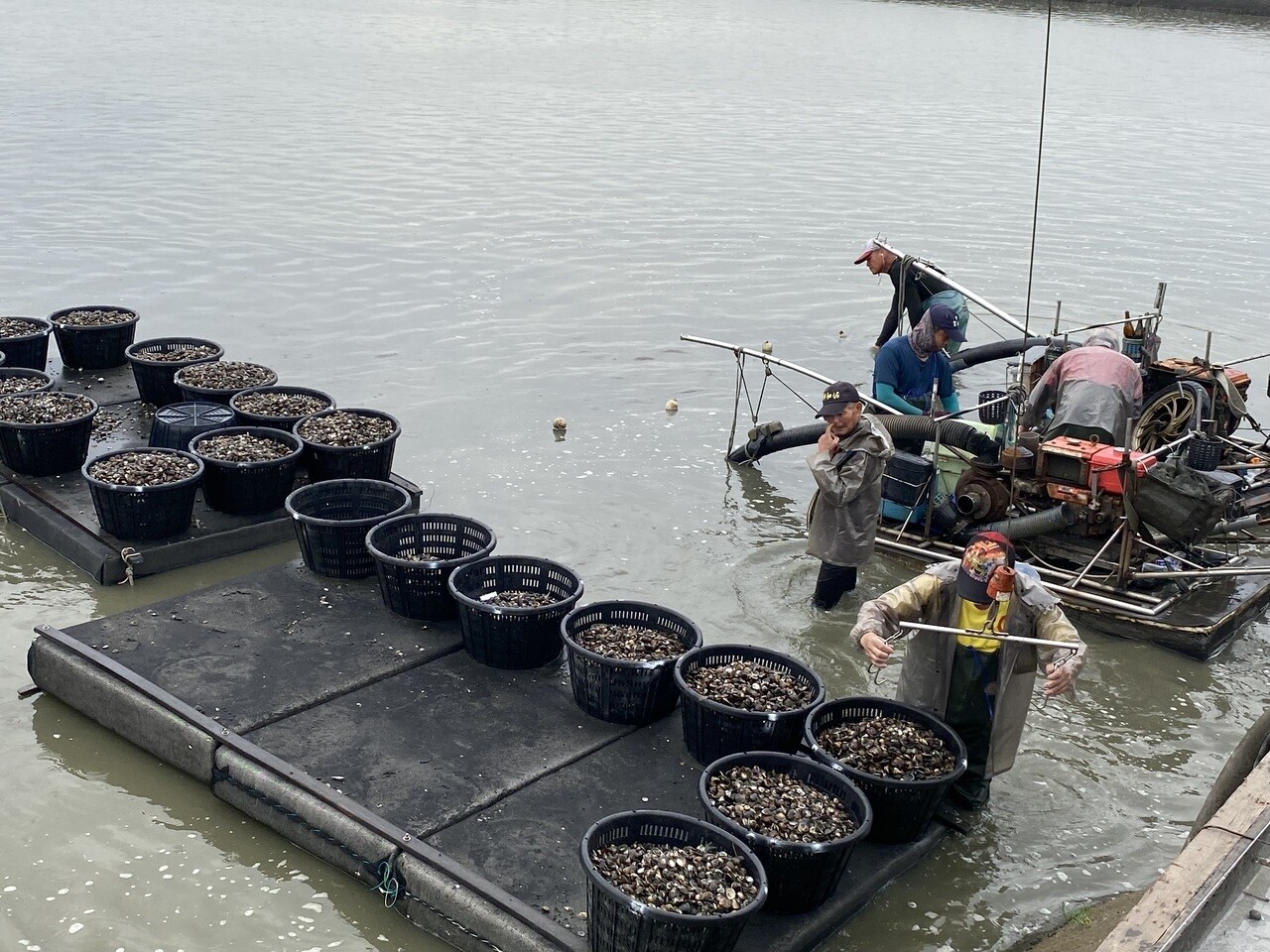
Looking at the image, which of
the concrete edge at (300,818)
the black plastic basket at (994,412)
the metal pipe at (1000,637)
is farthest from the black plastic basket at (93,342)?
the metal pipe at (1000,637)

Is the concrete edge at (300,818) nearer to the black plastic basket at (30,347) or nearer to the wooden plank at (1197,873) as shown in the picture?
the wooden plank at (1197,873)

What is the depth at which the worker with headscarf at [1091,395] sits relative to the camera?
28.0 feet

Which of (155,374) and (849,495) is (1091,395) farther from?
(155,374)

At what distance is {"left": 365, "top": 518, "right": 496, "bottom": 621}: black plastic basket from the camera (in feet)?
23.3

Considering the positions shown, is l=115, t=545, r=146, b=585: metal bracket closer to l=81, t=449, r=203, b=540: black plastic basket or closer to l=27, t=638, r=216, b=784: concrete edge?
l=81, t=449, r=203, b=540: black plastic basket

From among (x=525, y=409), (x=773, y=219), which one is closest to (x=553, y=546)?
(x=525, y=409)

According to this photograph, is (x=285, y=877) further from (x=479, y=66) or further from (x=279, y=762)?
(x=479, y=66)

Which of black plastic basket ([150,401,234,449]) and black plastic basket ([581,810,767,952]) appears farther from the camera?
black plastic basket ([150,401,234,449])

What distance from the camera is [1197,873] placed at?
444cm

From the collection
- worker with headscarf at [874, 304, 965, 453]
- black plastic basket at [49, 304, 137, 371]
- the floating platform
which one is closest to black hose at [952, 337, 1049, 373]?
worker with headscarf at [874, 304, 965, 453]

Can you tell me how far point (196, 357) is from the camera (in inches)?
410

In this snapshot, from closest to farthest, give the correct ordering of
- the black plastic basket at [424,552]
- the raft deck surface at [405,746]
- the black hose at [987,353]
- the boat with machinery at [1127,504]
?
the raft deck surface at [405,746] → the black plastic basket at [424,552] → the boat with machinery at [1127,504] → the black hose at [987,353]

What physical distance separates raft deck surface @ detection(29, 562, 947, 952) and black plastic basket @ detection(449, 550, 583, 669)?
0.39 feet

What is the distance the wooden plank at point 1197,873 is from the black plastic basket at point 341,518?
187 inches
